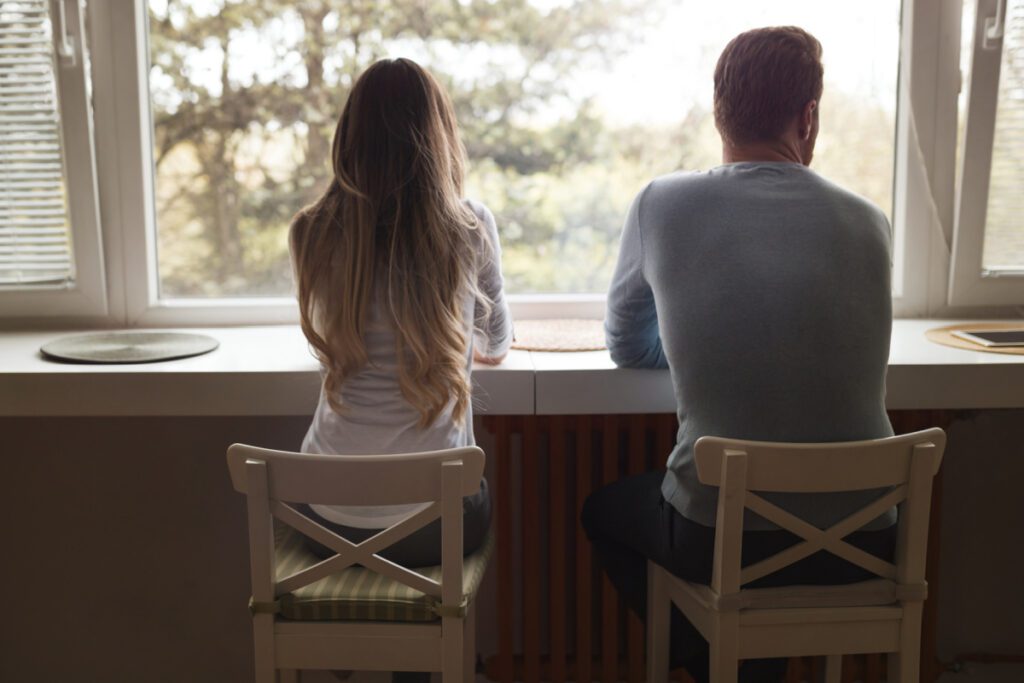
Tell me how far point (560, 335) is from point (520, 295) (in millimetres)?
256

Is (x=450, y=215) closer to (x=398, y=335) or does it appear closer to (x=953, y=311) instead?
(x=398, y=335)

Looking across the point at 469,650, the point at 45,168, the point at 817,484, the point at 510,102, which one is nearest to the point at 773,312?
the point at 817,484

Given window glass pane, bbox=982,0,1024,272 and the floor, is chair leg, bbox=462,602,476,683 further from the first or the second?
window glass pane, bbox=982,0,1024,272

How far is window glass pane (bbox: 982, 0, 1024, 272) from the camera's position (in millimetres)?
1953

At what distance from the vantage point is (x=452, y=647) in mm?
1299

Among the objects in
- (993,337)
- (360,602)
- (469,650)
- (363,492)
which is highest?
(993,337)

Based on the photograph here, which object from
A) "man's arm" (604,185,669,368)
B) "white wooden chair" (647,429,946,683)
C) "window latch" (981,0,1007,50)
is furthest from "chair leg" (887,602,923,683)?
"window latch" (981,0,1007,50)

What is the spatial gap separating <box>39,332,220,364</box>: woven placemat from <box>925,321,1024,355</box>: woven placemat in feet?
4.53

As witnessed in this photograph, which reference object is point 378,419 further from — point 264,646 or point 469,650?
point 469,650

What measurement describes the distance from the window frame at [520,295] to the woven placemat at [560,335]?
0.07 metres

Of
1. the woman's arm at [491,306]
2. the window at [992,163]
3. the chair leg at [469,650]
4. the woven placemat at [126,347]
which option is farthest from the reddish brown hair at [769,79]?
the woven placemat at [126,347]

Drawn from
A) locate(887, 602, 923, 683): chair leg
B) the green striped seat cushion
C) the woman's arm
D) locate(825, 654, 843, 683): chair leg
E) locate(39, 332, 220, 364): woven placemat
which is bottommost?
locate(825, 654, 843, 683): chair leg

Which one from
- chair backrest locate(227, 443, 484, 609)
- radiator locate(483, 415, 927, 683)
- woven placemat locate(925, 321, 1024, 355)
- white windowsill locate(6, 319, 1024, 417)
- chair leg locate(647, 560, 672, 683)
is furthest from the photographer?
radiator locate(483, 415, 927, 683)

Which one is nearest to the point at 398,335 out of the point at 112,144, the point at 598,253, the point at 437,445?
the point at 437,445
